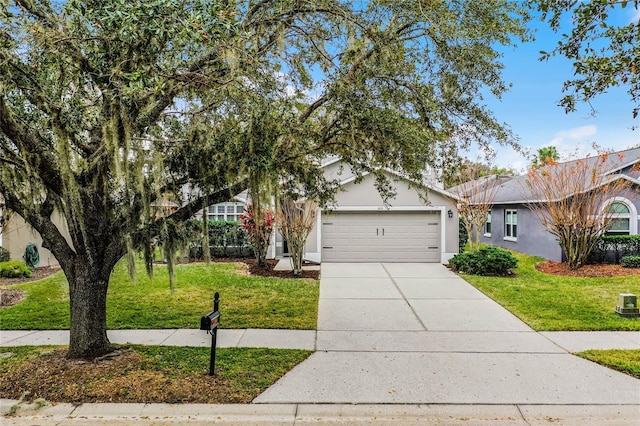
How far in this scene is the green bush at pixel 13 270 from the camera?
10750 millimetres

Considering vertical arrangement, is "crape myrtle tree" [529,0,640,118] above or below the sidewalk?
above

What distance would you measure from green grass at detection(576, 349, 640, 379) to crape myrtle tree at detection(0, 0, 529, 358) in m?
3.26

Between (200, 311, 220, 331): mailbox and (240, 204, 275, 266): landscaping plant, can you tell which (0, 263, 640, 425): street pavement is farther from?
(240, 204, 275, 266): landscaping plant

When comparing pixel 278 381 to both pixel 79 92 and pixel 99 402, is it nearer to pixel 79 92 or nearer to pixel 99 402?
pixel 99 402

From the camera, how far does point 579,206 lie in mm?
12148

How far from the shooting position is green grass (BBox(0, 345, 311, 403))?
419 cm

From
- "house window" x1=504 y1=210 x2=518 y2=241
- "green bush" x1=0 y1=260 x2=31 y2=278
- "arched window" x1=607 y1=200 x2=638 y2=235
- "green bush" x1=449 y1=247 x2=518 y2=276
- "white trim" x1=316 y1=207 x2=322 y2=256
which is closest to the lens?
"green bush" x1=0 y1=260 x2=31 y2=278

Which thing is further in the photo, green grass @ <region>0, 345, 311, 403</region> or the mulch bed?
the mulch bed

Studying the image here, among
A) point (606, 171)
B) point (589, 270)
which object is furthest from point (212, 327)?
point (606, 171)

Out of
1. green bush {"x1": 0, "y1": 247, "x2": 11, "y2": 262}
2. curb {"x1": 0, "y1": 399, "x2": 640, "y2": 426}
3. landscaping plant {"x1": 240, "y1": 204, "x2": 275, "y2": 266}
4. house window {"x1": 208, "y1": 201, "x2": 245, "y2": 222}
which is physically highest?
house window {"x1": 208, "y1": 201, "x2": 245, "y2": 222}

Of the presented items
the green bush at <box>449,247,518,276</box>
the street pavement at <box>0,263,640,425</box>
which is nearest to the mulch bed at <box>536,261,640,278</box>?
the green bush at <box>449,247,518,276</box>

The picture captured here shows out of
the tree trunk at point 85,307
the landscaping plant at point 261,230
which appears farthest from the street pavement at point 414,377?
the landscaping plant at point 261,230

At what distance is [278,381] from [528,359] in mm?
3372

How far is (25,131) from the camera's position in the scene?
14.2ft
